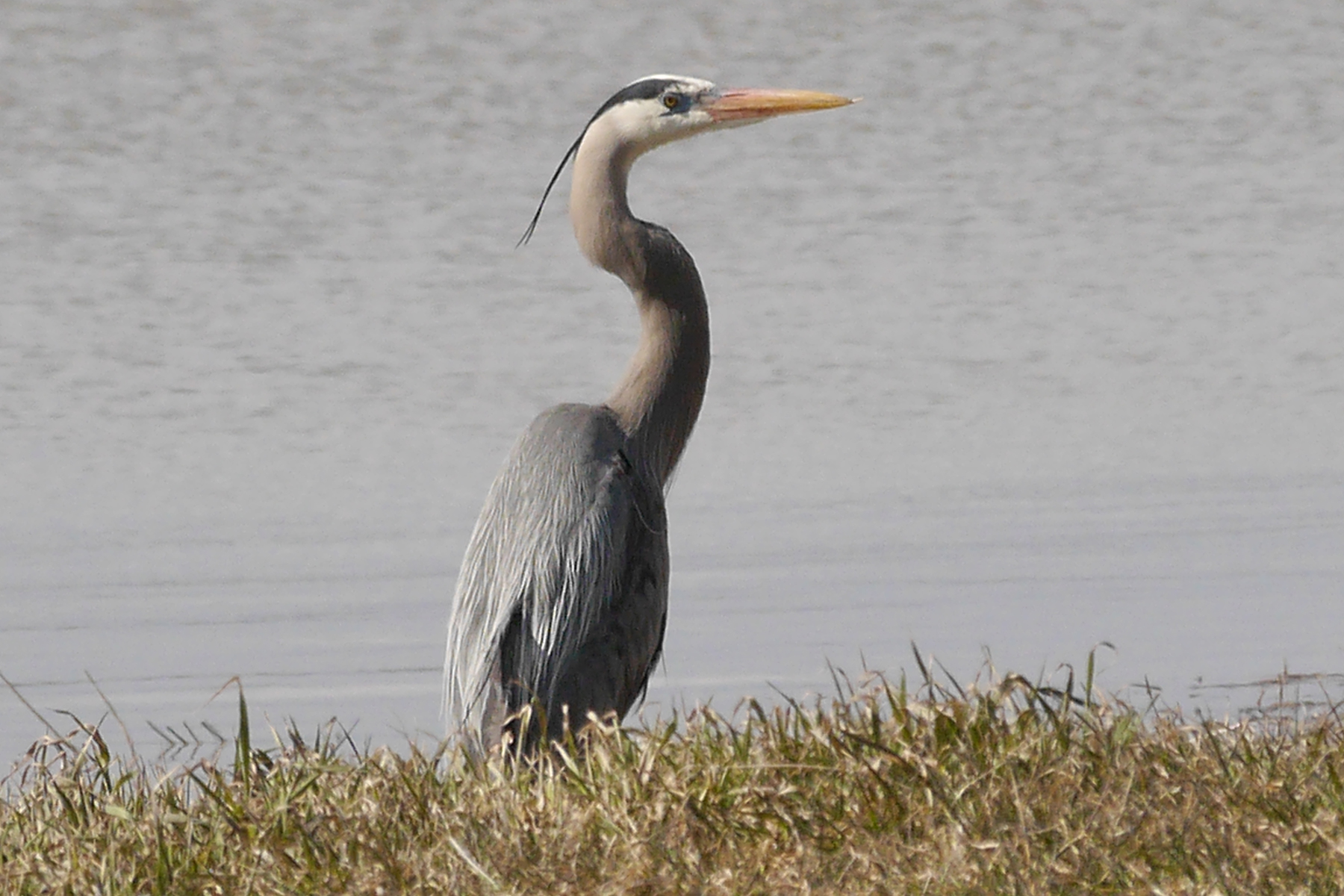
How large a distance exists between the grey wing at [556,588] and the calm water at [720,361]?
954 mm

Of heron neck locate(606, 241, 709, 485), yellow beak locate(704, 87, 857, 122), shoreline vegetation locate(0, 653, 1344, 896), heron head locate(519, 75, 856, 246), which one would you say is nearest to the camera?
shoreline vegetation locate(0, 653, 1344, 896)

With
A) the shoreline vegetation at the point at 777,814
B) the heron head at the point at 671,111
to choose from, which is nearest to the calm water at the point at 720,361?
the heron head at the point at 671,111

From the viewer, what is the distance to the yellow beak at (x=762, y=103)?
660cm

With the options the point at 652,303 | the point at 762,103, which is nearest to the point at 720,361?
the point at 762,103

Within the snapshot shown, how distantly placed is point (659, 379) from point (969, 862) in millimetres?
2348

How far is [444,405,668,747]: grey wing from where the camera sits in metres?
5.69

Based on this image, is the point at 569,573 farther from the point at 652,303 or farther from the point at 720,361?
the point at 720,361

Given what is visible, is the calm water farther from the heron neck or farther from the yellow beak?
the yellow beak

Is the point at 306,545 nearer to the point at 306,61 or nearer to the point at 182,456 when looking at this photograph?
the point at 182,456

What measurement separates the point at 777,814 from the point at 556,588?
5.00ft

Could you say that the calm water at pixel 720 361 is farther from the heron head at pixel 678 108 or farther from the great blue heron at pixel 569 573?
the heron head at pixel 678 108

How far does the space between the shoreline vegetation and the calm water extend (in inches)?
73.6

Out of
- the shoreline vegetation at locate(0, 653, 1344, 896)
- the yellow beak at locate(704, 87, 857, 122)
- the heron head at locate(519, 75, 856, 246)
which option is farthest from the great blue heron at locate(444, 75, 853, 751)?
the shoreline vegetation at locate(0, 653, 1344, 896)

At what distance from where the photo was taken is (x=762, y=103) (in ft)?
22.0
